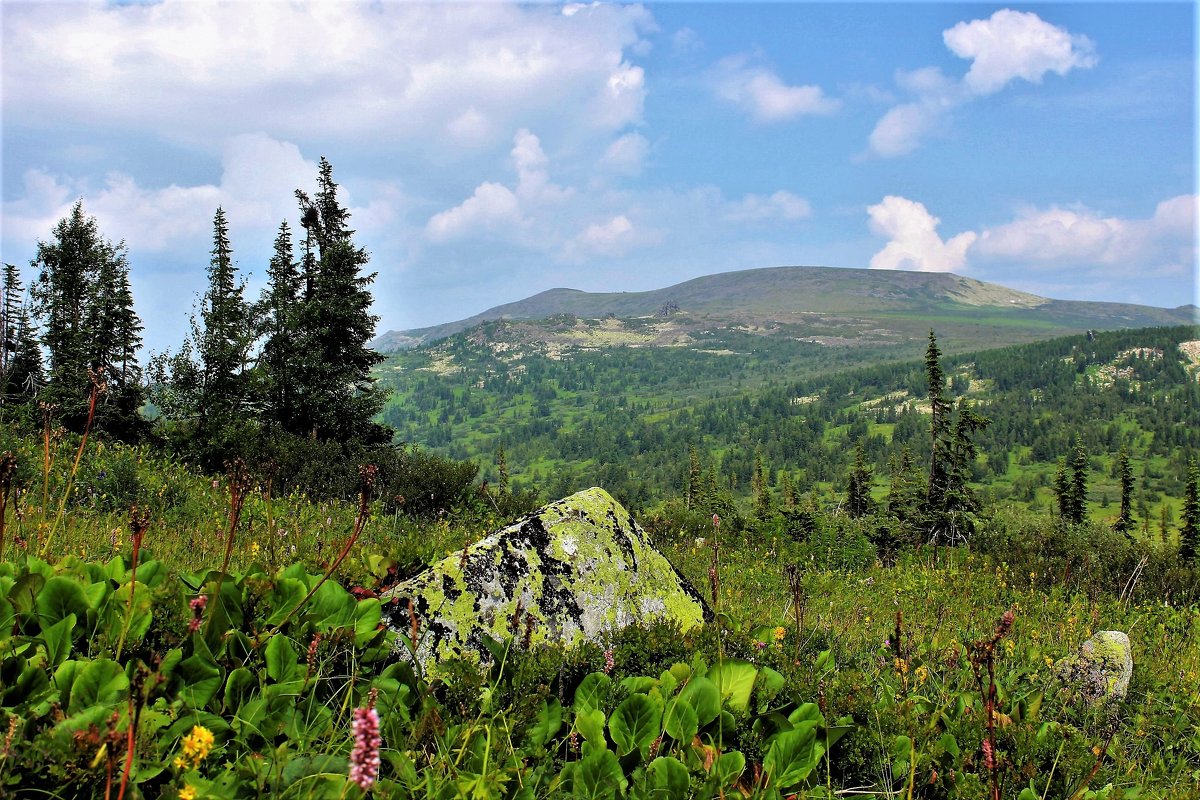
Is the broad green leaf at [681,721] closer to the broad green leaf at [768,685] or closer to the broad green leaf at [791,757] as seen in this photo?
the broad green leaf at [791,757]

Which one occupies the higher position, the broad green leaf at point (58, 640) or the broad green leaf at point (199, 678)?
the broad green leaf at point (58, 640)

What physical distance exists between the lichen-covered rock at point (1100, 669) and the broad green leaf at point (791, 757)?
10.4 ft

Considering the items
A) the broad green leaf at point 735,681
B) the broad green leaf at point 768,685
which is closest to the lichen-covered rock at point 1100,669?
the broad green leaf at point 768,685

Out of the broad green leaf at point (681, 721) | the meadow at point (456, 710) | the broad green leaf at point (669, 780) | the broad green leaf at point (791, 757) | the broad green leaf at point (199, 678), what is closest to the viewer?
the meadow at point (456, 710)

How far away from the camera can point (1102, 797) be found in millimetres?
2682

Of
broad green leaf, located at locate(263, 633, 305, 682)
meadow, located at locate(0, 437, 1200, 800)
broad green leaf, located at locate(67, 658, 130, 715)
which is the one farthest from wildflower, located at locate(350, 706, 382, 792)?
broad green leaf, located at locate(263, 633, 305, 682)

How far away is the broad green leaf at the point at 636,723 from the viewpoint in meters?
2.68

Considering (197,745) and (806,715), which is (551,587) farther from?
(197,745)

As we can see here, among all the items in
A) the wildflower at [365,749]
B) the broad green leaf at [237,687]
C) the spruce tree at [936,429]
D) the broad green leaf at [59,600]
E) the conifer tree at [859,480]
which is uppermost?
the wildflower at [365,749]

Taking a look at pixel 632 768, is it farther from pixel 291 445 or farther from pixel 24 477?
pixel 291 445

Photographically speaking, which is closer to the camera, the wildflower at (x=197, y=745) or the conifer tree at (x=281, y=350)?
the wildflower at (x=197, y=745)

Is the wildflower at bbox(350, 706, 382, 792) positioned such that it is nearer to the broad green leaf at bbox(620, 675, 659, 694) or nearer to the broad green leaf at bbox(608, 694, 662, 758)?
the broad green leaf at bbox(608, 694, 662, 758)

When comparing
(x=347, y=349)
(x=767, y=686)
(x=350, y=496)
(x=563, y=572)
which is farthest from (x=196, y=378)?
(x=767, y=686)

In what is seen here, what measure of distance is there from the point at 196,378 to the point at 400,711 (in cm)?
3343
